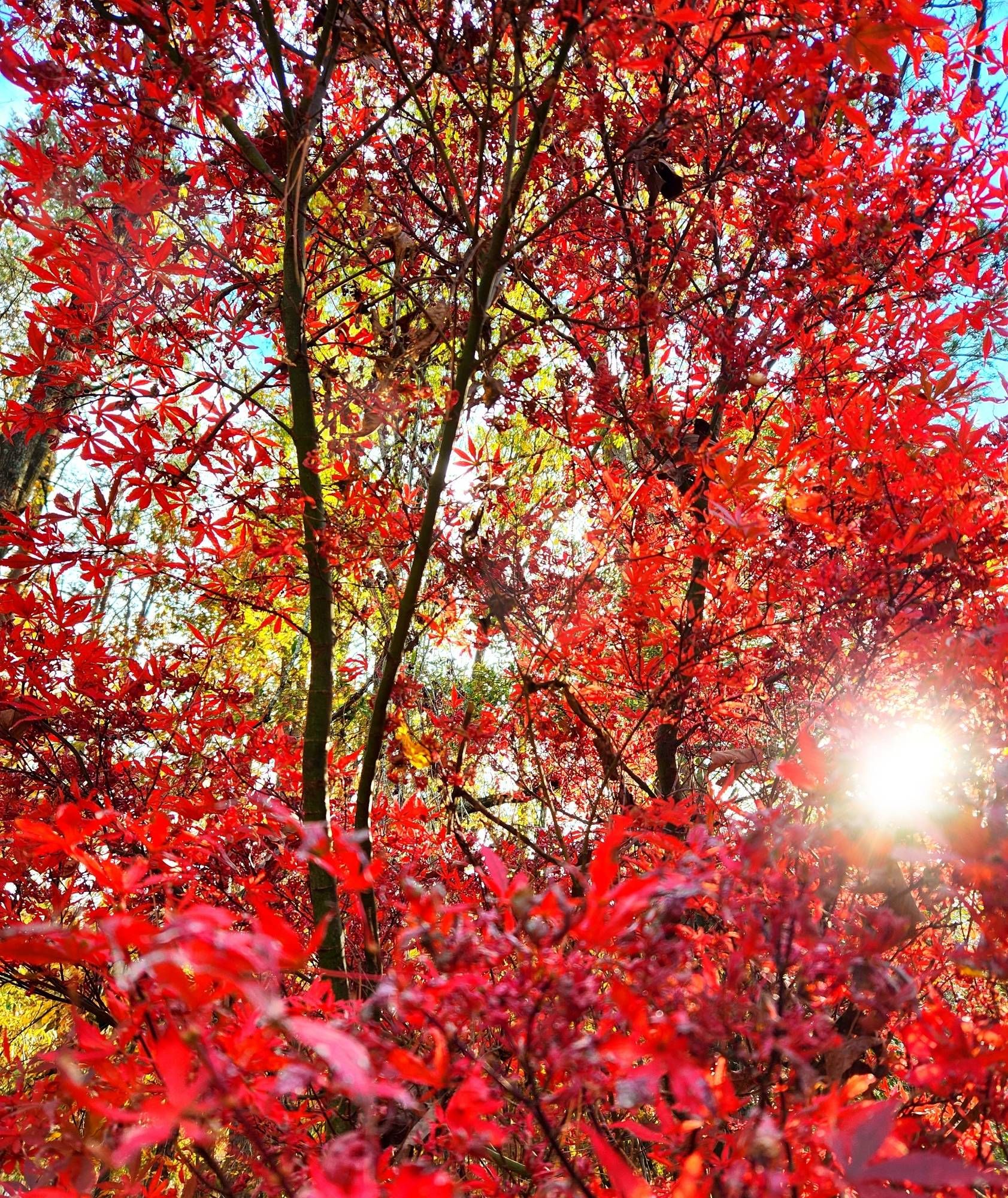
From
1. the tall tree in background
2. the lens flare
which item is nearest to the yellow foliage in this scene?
the tall tree in background

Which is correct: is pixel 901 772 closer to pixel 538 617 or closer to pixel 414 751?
pixel 414 751

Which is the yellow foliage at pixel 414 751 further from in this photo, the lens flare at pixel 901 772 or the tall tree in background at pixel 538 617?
the lens flare at pixel 901 772

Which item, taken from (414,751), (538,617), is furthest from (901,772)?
(538,617)

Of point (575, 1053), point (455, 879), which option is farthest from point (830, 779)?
point (455, 879)

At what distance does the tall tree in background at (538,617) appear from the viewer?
0.83 meters

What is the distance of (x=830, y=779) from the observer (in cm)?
123

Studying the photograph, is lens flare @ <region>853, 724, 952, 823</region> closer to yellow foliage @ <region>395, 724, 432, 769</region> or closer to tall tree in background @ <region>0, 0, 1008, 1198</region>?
tall tree in background @ <region>0, 0, 1008, 1198</region>

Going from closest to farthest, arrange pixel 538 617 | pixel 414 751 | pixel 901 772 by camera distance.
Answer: pixel 901 772
pixel 414 751
pixel 538 617

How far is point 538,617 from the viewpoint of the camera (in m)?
2.58

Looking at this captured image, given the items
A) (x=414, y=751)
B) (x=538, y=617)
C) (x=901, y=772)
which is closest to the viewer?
(x=901, y=772)

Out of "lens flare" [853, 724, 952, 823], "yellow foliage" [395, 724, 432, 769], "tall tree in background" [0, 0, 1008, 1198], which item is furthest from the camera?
"yellow foliage" [395, 724, 432, 769]

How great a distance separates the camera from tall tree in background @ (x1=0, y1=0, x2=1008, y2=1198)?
83cm

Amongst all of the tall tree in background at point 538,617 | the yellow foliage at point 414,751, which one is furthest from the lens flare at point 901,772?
the yellow foliage at point 414,751

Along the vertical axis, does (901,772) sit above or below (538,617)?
below
